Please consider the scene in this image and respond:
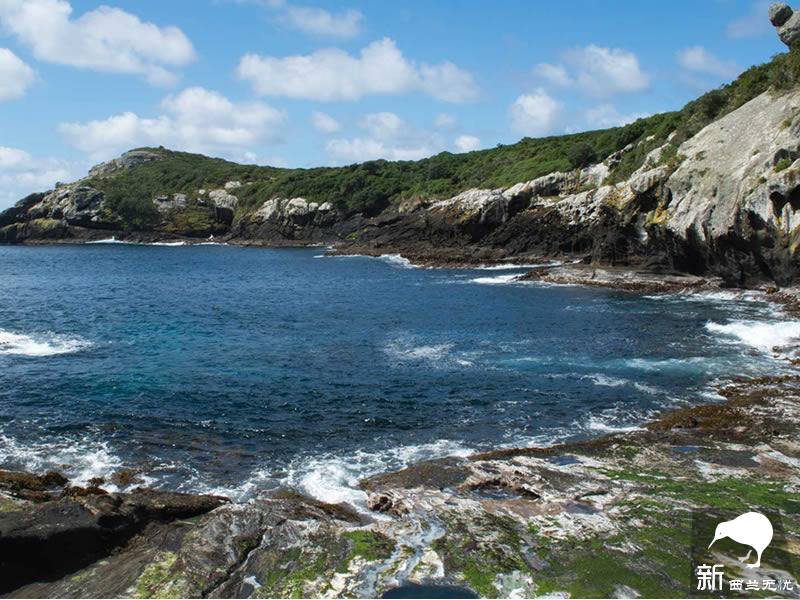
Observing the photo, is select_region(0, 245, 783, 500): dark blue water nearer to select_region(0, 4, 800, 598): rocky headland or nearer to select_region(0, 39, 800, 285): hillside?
select_region(0, 4, 800, 598): rocky headland

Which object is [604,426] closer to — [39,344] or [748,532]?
[748,532]

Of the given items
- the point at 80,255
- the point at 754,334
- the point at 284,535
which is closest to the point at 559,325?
the point at 754,334

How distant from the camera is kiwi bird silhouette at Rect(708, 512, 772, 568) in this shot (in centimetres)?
1331

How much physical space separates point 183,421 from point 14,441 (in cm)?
590

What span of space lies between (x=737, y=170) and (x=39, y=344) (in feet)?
177

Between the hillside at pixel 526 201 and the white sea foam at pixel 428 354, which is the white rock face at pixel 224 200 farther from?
the white sea foam at pixel 428 354

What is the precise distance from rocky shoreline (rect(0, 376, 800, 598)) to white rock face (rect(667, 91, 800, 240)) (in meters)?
32.0

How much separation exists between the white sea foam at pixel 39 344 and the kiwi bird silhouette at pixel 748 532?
1363 inches

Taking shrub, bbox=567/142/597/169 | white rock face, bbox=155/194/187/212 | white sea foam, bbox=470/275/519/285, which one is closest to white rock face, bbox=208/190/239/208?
white rock face, bbox=155/194/187/212

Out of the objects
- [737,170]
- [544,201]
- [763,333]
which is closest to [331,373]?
[763,333]

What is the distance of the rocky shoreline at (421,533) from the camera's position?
12.7 meters

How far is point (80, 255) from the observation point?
10950cm

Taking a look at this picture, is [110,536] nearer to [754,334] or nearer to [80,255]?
[754,334]

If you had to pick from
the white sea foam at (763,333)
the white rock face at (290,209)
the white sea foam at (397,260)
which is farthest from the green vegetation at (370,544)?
the white rock face at (290,209)
